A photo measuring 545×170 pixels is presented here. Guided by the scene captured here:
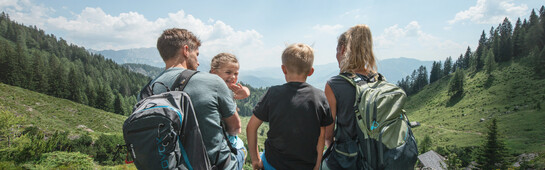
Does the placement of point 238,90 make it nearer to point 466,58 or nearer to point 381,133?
point 381,133

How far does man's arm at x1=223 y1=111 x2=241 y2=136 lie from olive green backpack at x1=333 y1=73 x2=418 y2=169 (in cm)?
143

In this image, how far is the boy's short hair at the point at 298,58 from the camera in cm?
309

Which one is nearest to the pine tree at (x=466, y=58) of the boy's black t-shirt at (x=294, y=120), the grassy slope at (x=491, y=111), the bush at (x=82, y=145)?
the grassy slope at (x=491, y=111)

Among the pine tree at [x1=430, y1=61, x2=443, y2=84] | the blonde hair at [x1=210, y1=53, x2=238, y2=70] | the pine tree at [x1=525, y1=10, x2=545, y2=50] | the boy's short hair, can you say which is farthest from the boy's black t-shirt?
the pine tree at [x1=430, y1=61, x2=443, y2=84]

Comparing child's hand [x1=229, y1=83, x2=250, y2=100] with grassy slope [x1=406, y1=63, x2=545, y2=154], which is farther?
grassy slope [x1=406, y1=63, x2=545, y2=154]

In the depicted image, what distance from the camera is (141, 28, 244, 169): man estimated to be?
2.60 m

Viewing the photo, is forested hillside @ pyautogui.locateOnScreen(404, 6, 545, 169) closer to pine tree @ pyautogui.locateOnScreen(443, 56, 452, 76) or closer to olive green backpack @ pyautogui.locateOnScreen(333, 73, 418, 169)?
pine tree @ pyautogui.locateOnScreen(443, 56, 452, 76)

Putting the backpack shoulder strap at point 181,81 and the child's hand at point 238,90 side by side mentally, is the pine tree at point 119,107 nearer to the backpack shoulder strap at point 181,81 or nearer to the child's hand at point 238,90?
the child's hand at point 238,90

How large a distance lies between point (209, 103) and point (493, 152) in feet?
192

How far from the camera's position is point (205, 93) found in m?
2.61

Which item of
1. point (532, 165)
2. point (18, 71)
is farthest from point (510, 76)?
point (18, 71)

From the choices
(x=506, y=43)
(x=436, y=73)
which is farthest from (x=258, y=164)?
(x=436, y=73)

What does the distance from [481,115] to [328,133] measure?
387ft

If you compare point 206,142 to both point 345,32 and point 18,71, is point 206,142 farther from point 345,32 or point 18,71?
point 18,71
